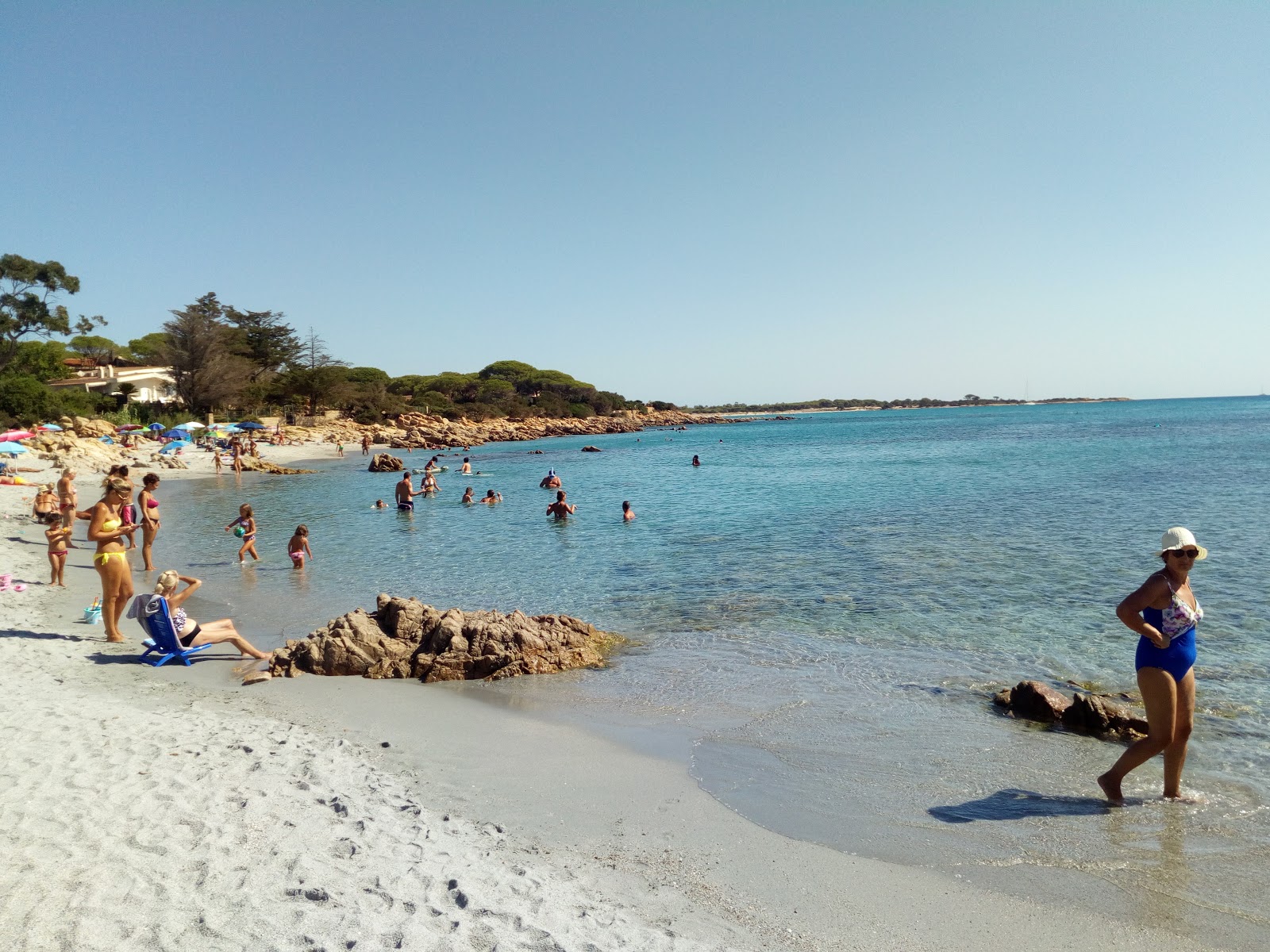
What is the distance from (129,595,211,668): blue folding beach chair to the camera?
8023mm

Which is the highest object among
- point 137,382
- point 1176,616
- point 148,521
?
point 137,382

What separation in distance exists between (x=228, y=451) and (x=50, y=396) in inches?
418

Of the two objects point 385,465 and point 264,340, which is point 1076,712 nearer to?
point 385,465

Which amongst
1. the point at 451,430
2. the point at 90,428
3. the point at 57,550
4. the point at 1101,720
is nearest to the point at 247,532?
the point at 57,550

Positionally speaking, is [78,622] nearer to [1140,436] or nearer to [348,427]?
[348,427]

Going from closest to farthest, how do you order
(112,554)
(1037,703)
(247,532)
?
1. (1037,703)
2. (112,554)
3. (247,532)

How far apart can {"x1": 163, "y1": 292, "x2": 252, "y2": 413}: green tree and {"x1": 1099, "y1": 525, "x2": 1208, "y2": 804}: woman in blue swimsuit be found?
64034 millimetres

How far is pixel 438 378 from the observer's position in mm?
112062

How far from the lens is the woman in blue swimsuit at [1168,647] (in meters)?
4.68

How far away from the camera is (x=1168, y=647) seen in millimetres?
4750

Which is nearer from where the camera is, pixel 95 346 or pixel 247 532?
pixel 247 532

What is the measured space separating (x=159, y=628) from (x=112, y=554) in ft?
4.49

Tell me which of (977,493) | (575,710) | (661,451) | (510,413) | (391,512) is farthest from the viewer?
(510,413)

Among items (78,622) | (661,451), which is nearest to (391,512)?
(78,622)
